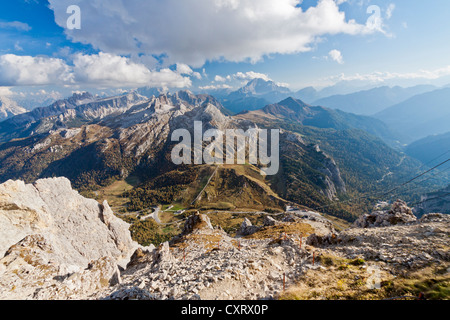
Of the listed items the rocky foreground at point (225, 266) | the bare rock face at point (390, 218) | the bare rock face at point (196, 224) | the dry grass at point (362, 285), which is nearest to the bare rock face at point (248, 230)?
the bare rock face at point (196, 224)

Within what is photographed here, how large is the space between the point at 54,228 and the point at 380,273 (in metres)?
59.3

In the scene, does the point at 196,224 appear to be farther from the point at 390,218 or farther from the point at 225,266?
the point at 390,218

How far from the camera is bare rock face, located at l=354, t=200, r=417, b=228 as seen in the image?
37.7 m

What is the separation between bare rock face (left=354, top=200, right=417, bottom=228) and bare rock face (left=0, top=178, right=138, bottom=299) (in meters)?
51.8

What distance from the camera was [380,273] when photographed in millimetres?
17266
